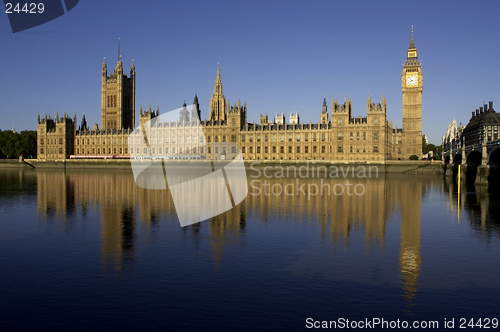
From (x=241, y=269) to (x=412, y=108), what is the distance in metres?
116

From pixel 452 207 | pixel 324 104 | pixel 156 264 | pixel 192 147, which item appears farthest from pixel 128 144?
pixel 156 264

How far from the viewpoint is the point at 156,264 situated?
2022 centimetres

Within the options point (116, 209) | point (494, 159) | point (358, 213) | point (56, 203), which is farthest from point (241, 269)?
point (494, 159)

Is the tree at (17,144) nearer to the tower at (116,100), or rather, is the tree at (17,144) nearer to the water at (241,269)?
the tower at (116,100)

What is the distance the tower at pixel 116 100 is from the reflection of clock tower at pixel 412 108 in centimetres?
10128

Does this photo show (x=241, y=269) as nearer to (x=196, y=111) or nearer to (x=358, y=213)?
(x=358, y=213)

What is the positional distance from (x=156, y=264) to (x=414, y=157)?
102385 millimetres

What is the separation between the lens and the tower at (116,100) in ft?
550

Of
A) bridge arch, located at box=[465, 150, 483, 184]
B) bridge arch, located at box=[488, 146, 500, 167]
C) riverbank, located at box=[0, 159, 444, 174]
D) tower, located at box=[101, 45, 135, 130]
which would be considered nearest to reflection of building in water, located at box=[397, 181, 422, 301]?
bridge arch, located at box=[488, 146, 500, 167]

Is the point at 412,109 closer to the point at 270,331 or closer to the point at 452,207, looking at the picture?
the point at 452,207

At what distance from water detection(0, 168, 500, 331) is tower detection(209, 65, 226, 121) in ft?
417

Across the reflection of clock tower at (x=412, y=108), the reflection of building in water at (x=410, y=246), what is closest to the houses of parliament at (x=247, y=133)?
the reflection of clock tower at (x=412, y=108)

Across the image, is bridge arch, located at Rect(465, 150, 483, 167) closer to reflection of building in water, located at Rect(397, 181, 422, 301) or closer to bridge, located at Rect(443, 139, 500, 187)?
bridge, located at Rect(443, 139, 500, 187)

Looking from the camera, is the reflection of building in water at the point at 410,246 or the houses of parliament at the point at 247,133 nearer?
the reflection of building in water at the point at 410,246
